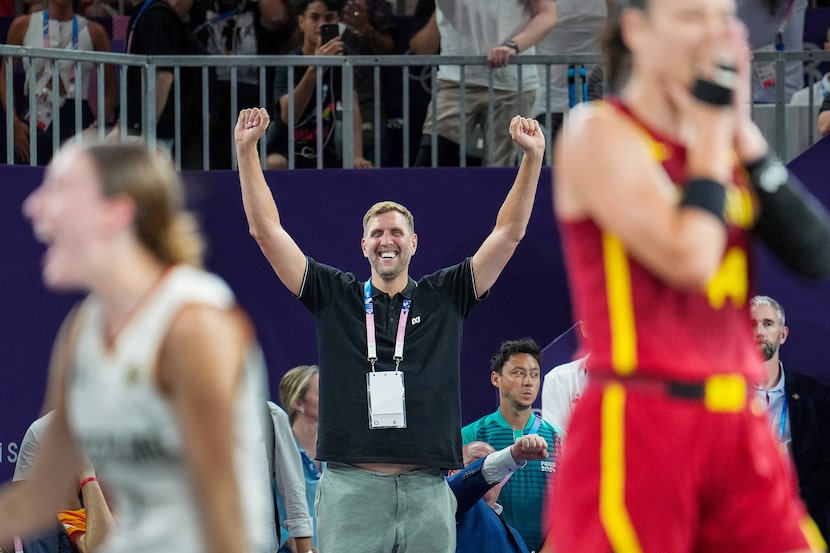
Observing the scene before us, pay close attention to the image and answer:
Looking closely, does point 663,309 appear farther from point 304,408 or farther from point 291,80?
point 291,80

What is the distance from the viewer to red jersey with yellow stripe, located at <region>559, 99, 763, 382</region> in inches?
129

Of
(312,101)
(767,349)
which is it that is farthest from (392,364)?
(312,101)

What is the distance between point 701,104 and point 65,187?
132 centimetres

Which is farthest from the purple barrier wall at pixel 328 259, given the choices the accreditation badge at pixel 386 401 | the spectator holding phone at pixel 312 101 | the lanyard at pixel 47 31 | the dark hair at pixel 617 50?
the dark hair at pixel 617 50

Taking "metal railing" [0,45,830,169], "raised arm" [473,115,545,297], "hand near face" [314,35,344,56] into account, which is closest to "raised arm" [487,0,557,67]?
"metal railing" [0,45,830,169]

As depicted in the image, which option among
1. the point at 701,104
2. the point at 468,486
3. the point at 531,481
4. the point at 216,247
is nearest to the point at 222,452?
the point at 701,104

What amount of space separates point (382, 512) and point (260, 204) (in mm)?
1404

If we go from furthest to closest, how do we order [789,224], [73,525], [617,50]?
[73,525], [617,50], [789,224]

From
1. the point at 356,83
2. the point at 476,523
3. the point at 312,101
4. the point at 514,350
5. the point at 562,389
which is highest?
the point at 356,83

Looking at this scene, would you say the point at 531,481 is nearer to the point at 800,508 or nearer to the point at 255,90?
the point at 255,90

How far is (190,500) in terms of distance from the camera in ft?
9.13

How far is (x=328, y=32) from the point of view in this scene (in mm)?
9383

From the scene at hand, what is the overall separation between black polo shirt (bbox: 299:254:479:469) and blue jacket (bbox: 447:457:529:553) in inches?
19.1

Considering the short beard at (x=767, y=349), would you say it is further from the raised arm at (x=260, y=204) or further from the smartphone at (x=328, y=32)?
the smartphone at (x=328, y=32)
